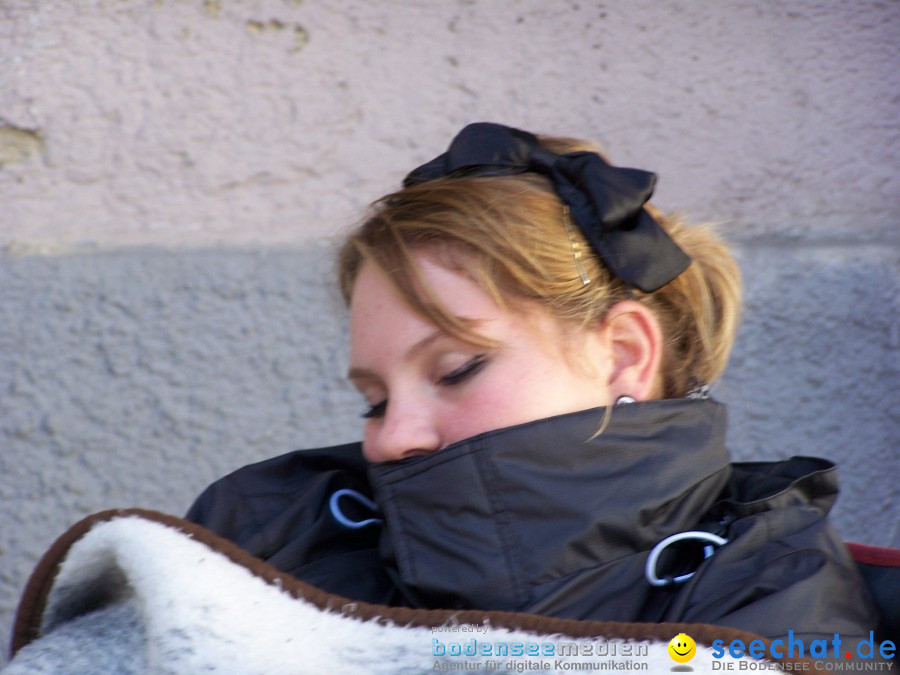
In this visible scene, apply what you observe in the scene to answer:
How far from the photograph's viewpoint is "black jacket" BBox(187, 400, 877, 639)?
0.85 m

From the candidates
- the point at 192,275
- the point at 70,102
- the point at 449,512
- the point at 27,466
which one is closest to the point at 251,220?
the point at 192,275

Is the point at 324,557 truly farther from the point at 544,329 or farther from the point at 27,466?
the point at 27,466

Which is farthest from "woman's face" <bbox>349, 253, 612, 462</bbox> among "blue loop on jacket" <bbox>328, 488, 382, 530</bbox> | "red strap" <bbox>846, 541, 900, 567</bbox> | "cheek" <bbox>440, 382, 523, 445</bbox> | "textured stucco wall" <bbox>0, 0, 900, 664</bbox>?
"textured stucco wall" <bbox>0, 0, 900, 664</bbox>

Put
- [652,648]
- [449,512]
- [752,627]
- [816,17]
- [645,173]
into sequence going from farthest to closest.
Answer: [816,17] → [645,173] → [449,512] → [752,627] → [652,648]

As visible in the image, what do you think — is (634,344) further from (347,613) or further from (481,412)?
(347,613)

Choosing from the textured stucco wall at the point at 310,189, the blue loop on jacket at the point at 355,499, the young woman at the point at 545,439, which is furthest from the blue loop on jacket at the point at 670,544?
the textured stucco wall at the point at 310,189

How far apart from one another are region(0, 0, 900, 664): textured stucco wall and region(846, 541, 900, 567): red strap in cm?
66

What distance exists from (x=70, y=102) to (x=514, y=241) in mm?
899

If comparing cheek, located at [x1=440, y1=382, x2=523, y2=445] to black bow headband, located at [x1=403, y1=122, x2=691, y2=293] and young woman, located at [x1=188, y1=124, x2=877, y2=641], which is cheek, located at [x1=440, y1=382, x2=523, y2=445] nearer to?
young woman, located at [x1=188, y1=124, x2=877, y2=641]

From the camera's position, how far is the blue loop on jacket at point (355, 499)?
3.76ft

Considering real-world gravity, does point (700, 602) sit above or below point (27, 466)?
above

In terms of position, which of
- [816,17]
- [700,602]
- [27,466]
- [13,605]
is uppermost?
[816,17]

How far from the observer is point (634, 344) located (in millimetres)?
1072

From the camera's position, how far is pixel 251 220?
1.58m
